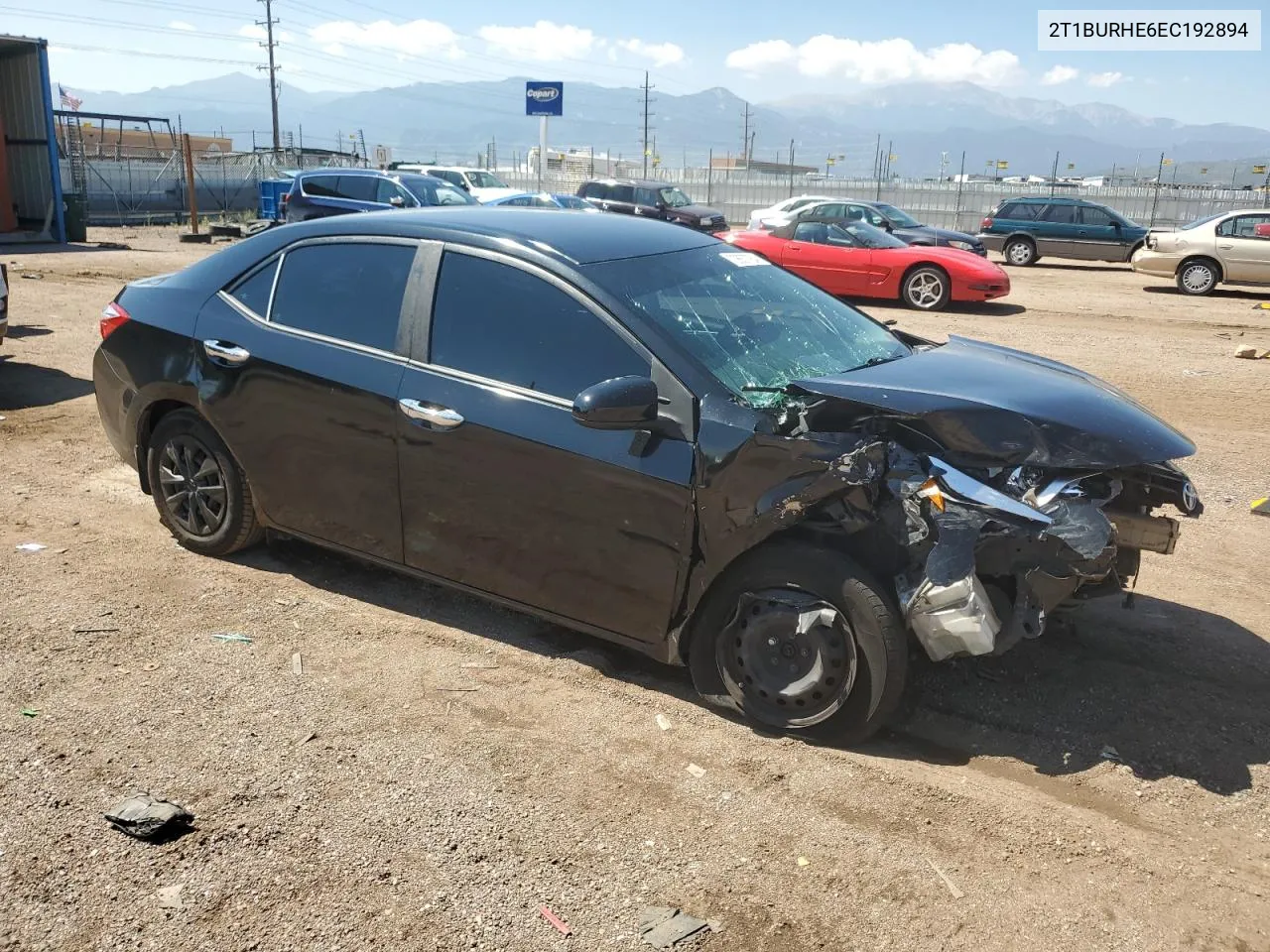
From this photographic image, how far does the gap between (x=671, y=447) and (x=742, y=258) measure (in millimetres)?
1500

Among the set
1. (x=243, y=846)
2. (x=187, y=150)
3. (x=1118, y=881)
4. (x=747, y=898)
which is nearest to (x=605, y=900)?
(x=747, y=898)

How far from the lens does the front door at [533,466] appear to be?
11.8 feet

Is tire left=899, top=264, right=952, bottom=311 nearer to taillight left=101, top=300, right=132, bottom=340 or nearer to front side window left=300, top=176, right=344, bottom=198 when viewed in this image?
front side window left=300, top=176, right=344, bottom=198

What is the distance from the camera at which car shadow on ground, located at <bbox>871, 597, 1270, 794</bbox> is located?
3.54 m

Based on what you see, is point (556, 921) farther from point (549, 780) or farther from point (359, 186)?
point (359, 186)

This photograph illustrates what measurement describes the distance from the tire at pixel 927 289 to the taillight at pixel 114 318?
12.5m

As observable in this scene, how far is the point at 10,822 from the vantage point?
3.05 metres

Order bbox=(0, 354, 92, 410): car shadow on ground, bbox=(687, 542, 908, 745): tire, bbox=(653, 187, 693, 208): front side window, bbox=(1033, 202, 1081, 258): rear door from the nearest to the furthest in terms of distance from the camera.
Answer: bbox=(687, 542, 908, 745): tire
bbox=(0, 354, 92, 410): car shadow on ground
bbox=(1033, 202, 1081, 258): rear door
bbox=(653, 187, 693, 208): front side window

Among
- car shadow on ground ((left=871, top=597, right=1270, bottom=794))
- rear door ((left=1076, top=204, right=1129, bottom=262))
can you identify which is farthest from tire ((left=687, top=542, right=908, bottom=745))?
rear door ((left=1076, top=204, right=1129, bottom=262))

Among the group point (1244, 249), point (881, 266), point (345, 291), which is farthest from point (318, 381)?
point (1244, 249)

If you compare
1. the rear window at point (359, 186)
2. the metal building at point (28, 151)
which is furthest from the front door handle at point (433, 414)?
the metal building at point (28, 151)

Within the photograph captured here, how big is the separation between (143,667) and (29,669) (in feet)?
1.39

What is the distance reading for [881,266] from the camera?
15.5 m

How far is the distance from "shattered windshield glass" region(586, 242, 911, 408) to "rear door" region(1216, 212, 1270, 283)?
644 inches
